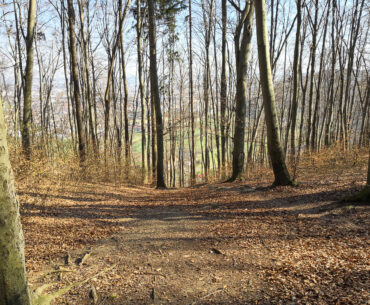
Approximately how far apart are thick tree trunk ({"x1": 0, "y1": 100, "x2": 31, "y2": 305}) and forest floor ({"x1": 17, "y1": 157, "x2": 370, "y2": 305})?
993 millimetres

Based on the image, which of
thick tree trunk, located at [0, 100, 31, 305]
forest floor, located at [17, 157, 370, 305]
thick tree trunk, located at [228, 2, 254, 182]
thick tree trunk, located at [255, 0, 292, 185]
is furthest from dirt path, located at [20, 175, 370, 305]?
thick tree trunk, located at [228, 2, 254, 182]

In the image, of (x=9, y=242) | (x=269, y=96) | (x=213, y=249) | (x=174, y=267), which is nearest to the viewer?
(x=9, y=242)

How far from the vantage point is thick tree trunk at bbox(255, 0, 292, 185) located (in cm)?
686

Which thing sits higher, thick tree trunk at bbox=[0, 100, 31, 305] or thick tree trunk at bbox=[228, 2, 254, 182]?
thick tree trunk at bbox=[228, 2, 254, 182]

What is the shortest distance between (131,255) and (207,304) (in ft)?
5.47

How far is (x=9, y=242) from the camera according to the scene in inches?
68.7

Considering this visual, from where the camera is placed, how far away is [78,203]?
6789 mm

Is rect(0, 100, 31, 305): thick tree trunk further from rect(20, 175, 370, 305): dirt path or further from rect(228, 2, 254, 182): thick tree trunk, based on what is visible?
rect(228, 2, 254, 182): thick tree trunk

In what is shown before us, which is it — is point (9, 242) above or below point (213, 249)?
above

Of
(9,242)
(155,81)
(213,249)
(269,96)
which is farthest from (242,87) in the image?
(9,242)

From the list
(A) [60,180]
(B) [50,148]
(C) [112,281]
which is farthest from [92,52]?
(C) [112,281]

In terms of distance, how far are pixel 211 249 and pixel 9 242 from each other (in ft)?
8.86

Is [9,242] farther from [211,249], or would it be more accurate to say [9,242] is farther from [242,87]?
[242,87]

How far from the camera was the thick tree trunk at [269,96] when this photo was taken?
22.5ft
